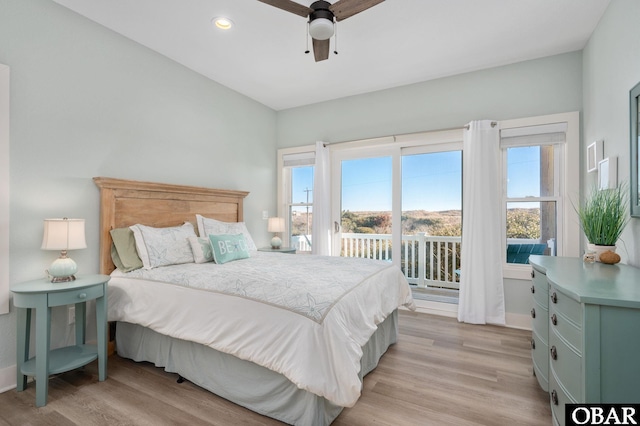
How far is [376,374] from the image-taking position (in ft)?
7.89

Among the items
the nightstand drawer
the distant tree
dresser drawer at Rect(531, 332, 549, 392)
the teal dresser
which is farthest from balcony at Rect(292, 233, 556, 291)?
the nightstand drawer

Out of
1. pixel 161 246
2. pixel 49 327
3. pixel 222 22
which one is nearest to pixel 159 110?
pixel 222 22

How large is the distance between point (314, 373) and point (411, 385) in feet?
3.44

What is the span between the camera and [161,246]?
2.80m

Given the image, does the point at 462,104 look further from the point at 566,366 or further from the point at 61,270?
the point at 61,270

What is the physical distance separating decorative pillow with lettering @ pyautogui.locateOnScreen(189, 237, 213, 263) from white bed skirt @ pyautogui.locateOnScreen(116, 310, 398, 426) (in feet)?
2.48

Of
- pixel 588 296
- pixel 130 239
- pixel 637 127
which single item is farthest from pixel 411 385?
pixel 130 239

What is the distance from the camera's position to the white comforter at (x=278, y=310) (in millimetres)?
1624

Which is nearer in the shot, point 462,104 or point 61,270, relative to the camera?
point 61,270

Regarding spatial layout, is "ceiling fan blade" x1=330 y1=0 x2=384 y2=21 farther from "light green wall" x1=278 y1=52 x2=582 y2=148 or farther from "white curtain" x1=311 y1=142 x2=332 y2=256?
"white curtain" x1=311 y1=142 x2=332 y2=256

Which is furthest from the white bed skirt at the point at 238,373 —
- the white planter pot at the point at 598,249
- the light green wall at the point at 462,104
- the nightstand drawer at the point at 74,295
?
the light green wall at the point at 462,104

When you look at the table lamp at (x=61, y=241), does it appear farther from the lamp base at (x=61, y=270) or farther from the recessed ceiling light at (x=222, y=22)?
the recessed ceiling light at (x=222, y=22)

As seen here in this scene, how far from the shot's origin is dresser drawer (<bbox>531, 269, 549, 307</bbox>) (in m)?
1.97

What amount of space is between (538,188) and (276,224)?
3.38 metres
